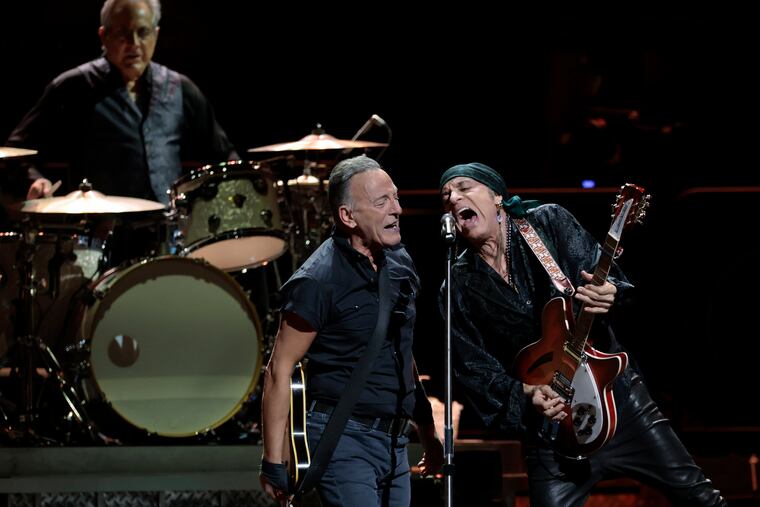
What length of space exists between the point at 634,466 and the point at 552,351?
512mm

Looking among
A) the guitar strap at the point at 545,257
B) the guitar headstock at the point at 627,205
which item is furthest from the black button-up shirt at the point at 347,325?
the guitar headstock at the point at 627,205

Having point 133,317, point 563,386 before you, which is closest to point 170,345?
point 133,317

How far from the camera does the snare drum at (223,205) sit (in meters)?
6.48

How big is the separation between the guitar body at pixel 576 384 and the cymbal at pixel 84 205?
3.06 metres

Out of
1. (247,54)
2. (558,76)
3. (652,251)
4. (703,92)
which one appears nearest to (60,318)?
(247,54)

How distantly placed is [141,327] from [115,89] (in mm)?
1842

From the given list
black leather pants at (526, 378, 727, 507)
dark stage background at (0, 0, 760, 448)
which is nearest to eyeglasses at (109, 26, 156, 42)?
dark stage background at (0, 0, 760, 448)

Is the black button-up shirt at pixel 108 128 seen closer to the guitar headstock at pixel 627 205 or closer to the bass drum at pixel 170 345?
the bass drum at pixel 170 345

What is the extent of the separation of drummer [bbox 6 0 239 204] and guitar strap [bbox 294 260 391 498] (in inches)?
157

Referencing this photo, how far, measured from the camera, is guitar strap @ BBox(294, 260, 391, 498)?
3398 mm

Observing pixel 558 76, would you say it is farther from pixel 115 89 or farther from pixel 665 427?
pixel 665 427

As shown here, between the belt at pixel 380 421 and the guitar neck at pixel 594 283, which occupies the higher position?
the guitar neck at pixel 594 283

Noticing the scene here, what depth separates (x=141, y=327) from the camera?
623cm

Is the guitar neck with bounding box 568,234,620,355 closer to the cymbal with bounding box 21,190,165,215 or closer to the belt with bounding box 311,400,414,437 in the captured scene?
the belt with bounding box 311,400,414,437
